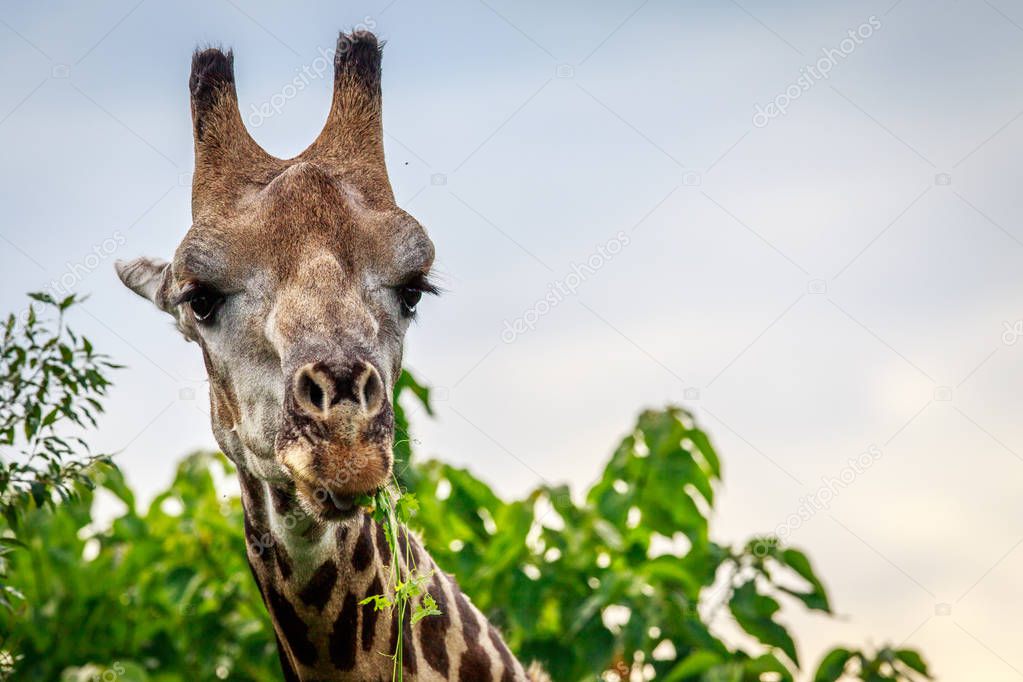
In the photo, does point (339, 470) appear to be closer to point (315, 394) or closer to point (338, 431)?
point (338, 431)

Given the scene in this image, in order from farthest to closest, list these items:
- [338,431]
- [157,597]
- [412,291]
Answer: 1. [157,597]
2. [412,291]
3. [338,431]

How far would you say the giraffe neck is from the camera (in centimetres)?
569

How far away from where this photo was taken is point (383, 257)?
228 inches

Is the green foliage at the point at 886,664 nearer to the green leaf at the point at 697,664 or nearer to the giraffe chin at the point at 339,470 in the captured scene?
the green leaf at the point at 697,664

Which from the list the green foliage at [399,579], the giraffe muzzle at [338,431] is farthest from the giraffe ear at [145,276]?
the giraffe muzzle at [338,431]

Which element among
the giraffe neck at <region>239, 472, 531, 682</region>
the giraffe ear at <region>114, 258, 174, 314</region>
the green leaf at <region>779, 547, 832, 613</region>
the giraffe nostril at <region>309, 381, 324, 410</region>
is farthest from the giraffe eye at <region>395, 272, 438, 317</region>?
the green leaf at <region>779, 547, 832, 613</region>

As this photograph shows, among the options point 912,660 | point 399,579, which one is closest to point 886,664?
point 912,660

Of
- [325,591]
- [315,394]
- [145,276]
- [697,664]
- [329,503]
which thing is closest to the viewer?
[315,394]

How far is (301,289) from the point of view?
213 inches

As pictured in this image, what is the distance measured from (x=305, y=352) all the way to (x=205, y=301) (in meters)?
0.91

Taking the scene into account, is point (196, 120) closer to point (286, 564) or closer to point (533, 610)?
point (286, 564)

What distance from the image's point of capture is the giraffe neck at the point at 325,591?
224 inches

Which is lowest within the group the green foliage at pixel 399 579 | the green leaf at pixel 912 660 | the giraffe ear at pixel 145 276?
the green foliage at pixel 399 579

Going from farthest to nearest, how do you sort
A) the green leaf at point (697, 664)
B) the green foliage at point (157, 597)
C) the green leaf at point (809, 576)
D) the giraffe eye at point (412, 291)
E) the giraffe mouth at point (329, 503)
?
the green foliage at point (157, 597) → the green leaf at point (809, 576) → the green leaf at point (697, 664) → the giraffe eye at point (412, 291) → the giraffe mouth at point (329, 503)
